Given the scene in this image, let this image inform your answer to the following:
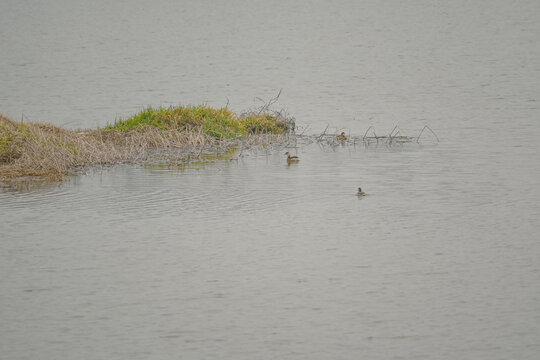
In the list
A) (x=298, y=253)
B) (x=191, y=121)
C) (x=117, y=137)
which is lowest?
(x=298, y=253)

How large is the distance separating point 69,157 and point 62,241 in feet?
28.8

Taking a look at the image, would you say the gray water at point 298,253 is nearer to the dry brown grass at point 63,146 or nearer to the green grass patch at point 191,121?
the dry brown grass at point 63,146

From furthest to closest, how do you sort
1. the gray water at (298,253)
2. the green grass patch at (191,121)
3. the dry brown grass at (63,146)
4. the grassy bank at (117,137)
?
the green grass patch at (191,121), the grassy bank at (117,137), the dry brown grass at (63,146), the gray water at (298,253)

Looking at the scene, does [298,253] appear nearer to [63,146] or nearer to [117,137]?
[63,146]

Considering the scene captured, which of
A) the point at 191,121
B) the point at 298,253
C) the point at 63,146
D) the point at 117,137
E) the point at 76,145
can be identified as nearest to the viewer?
the point at 298,253

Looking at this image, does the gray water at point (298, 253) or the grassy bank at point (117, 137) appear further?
the grassy bank at point (117, 137)

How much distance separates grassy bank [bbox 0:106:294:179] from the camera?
86.9ft

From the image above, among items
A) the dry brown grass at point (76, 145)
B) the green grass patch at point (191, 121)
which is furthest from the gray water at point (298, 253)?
the green grass patch at point (191, 121)

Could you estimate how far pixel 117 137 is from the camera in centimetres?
3083

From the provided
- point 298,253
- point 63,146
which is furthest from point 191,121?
point 298,253

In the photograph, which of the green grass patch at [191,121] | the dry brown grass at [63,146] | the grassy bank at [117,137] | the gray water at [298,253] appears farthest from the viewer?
the green grass patch at [191,121]

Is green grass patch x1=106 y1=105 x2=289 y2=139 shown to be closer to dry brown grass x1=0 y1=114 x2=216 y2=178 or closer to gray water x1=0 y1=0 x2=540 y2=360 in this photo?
dry brown grass x1=0 y1=114 x2=216 y2=178

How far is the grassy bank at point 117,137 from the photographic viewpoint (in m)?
26.5

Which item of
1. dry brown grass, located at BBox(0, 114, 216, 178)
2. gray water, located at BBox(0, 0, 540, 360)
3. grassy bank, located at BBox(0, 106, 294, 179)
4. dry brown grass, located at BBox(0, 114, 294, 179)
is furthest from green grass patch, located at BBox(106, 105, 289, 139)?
gray water, located at BBox(0, 0, 540, 360)
